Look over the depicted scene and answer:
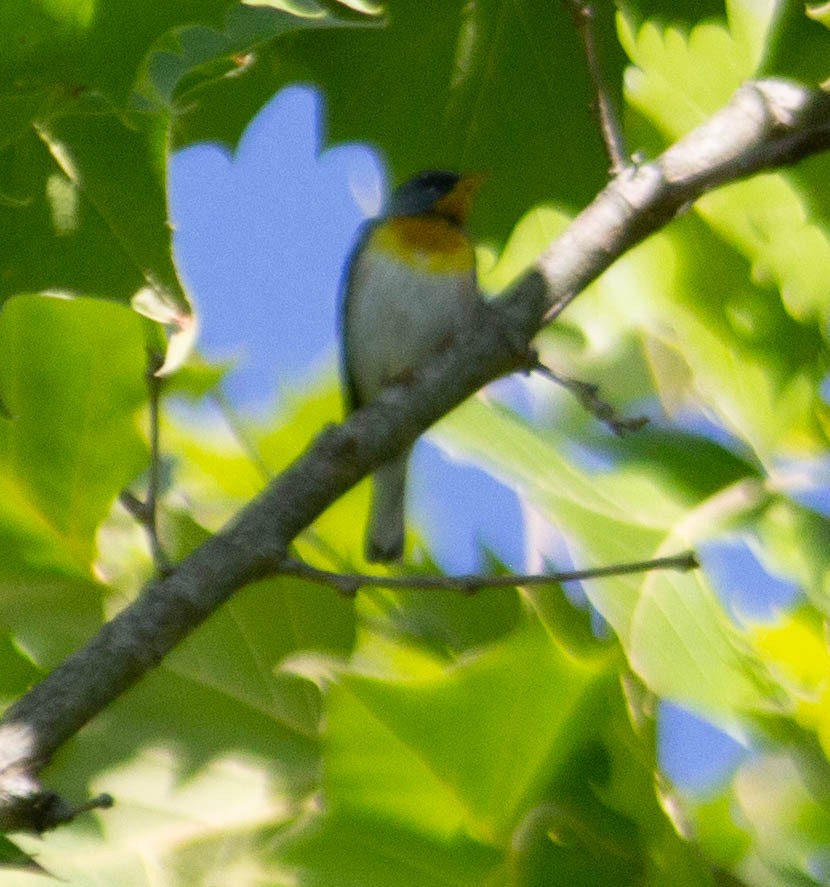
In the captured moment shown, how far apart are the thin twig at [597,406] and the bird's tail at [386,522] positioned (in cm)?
26

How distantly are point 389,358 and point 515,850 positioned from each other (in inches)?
121

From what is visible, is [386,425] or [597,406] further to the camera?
[597,406]

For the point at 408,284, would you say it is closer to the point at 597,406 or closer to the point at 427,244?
the point at 427,244

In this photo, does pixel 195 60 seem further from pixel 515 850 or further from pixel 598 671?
pixel 515 850

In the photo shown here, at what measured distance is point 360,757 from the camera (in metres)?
1.41

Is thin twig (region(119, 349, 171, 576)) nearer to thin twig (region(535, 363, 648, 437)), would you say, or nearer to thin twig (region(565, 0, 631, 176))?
thin twig (region(535, 363, 648, 437))

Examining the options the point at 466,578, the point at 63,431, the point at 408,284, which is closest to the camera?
the point at 466,578

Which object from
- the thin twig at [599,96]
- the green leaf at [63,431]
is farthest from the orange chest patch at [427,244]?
the green leaf at [63,431]

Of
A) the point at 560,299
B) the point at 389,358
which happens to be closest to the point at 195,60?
the point at 560,299

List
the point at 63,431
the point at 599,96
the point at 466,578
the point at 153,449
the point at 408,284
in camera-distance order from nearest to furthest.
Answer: the point at 466,578 < the point at 153,449 < the point at 63,431 < the point at 599,96 < the point at 408,284

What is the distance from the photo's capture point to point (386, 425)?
72.1 inches

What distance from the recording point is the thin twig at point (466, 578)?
166cm

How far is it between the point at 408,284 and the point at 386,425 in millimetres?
2553

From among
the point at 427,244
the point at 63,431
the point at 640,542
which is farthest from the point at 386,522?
the point at 427,244
